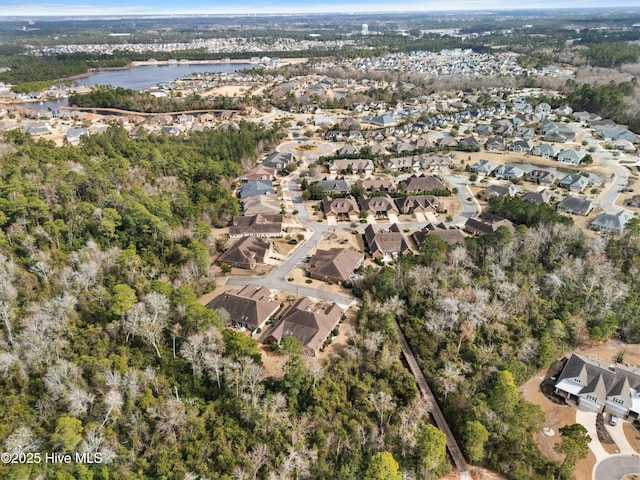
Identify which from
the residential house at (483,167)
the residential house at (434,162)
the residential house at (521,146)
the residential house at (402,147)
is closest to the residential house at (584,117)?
the residential house at (521,146)

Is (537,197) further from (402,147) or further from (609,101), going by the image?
(609,101)

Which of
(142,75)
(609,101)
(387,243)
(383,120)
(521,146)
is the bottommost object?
(387,243)

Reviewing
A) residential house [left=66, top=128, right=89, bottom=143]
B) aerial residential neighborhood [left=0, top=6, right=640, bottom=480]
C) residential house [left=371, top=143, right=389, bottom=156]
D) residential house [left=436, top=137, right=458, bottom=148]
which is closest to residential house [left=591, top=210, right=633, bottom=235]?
aerial residential neighborhood [left=0, top=6, right=640, bottom=480]

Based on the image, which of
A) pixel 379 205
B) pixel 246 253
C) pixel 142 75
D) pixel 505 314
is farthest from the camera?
pixel 142 75

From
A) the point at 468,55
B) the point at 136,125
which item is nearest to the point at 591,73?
the point at 468,55

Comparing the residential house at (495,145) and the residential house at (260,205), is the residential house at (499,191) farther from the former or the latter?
the residential house at (260,205)

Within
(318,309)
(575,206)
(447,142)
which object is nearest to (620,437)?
(318,309)
